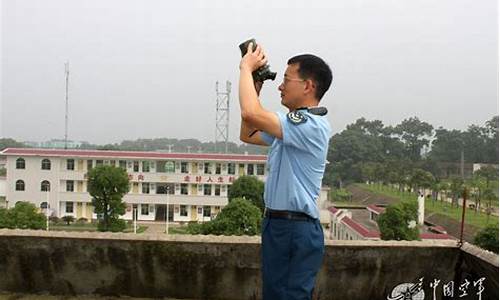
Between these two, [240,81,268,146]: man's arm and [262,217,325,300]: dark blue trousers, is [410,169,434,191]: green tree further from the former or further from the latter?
[262,217,325,300]: dark blue trousers

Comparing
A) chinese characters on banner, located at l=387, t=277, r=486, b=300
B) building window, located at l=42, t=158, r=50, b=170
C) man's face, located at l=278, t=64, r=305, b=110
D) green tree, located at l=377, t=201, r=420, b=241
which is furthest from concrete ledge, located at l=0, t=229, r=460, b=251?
building window, located at l=42, t=158, r=50, b=170

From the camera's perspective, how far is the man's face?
1243 mm

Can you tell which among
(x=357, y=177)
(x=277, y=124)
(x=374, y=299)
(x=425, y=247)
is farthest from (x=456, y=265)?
(x=357, y=177)

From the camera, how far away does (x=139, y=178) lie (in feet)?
80.6

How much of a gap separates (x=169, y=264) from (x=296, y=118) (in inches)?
65.3

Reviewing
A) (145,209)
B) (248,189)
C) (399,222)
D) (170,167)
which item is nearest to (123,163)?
(170,167)

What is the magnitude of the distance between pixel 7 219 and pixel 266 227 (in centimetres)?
1580

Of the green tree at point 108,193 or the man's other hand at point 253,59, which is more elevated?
the man's other hand at point 253,59

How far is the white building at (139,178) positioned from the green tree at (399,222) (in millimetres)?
10318

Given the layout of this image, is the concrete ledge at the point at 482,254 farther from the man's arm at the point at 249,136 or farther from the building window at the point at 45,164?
the building window at the point at 45,164

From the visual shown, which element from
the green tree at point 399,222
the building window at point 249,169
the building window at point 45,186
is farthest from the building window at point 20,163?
the green tree at point 399,222

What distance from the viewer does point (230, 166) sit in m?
24.7

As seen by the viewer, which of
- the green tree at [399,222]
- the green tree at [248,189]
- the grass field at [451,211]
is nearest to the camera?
the green tree at [399,222]

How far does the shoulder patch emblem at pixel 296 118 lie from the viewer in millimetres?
1173
